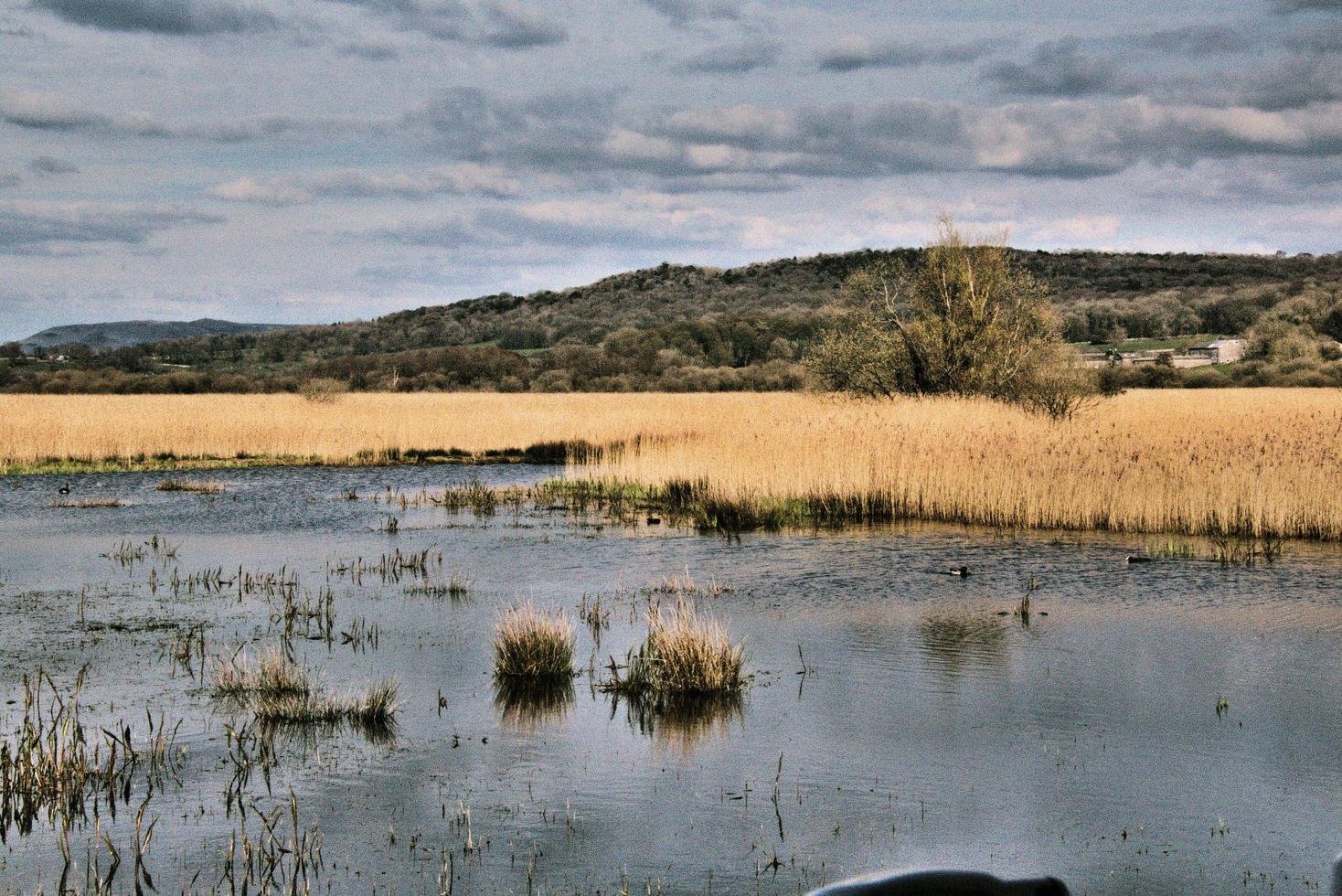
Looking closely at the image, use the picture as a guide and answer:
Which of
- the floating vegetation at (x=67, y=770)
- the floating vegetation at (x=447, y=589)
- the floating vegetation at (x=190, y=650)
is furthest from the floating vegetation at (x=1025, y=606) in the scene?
the floating vegetation at (x=67, y=770)

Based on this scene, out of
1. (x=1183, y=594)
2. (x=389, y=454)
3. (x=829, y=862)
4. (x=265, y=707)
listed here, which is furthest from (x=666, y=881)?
(x=389, y=454)

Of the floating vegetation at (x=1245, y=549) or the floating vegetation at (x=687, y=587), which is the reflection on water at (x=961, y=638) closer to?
the floating vegetation at (x=687, y=587)

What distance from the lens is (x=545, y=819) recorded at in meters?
7.23

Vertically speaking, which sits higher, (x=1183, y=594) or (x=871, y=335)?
(x=871, y=335)

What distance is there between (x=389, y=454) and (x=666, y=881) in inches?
1248

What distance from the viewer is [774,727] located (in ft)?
30.2

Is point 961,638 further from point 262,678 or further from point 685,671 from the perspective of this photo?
point 262,678

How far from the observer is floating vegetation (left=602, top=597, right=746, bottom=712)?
1015 cm

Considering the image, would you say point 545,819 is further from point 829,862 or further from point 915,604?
point 915,604

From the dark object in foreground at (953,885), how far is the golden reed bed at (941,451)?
18.6 m

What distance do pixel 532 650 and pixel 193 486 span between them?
19.8 meters

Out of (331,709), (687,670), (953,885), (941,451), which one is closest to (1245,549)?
(941,451)

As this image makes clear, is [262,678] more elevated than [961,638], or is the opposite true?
[262,678]

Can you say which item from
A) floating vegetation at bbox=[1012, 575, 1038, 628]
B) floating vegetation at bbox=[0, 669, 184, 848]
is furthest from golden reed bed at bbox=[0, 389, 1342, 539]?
floating vegetation at bbox=[0, 669, 184, 848]
